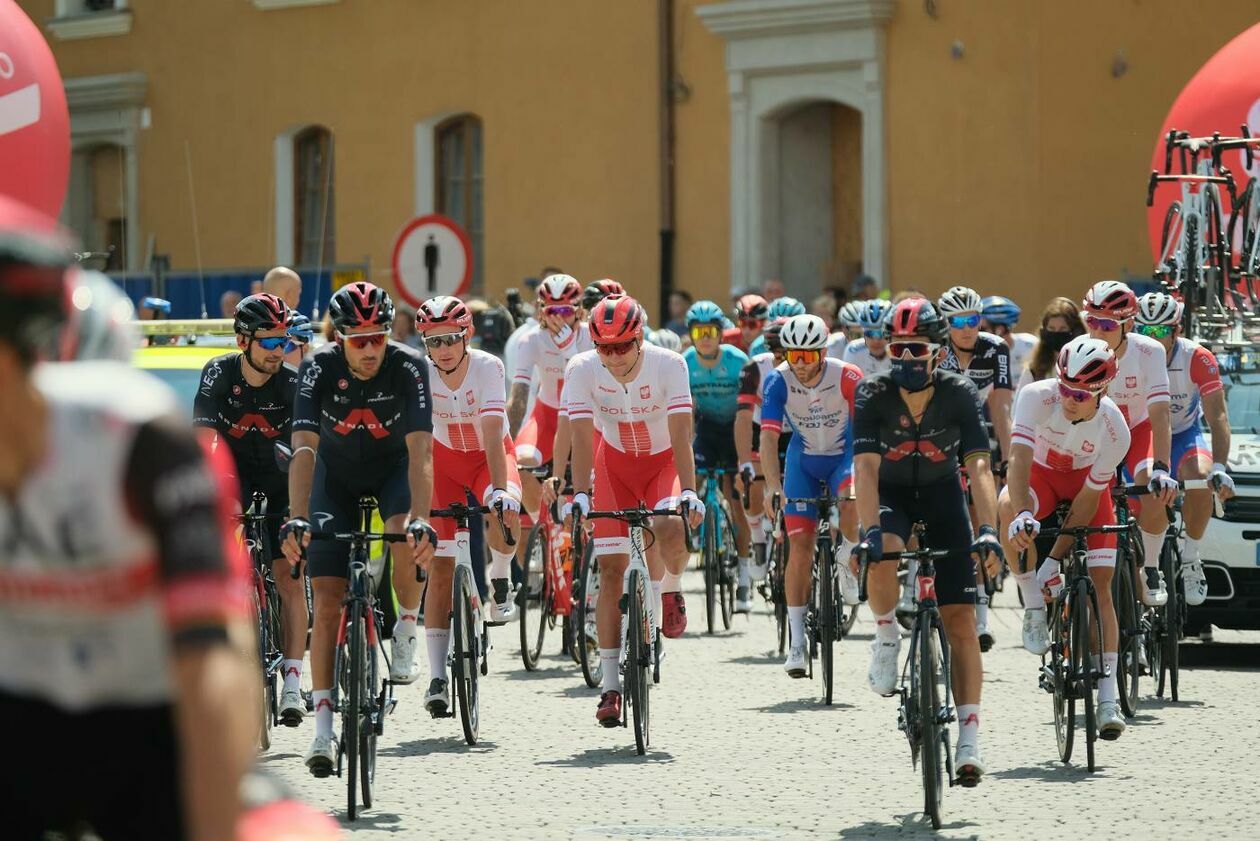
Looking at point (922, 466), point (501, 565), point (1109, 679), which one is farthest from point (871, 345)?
point (922, 466)

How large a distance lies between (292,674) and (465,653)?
77 centimetres

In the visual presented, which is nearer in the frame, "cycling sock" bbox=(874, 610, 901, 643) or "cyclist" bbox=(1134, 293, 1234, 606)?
"cycling sock" bbox=(874, 610, 901, 643)

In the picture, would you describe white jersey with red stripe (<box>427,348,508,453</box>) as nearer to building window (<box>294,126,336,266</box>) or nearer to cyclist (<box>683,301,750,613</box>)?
cyclist (<box>683,301,750,613</box>)

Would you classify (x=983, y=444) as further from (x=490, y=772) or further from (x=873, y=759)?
(x=490, y=772)

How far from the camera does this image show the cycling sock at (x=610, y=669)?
11.1m

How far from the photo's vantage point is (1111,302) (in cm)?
1282

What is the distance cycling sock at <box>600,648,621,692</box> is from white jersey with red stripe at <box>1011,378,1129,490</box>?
2.01 metres

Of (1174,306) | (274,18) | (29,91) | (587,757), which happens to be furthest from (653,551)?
(274,18)

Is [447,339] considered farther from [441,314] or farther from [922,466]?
[922,466]

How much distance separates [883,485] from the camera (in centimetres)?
974

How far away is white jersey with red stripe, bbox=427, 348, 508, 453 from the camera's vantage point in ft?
40.5

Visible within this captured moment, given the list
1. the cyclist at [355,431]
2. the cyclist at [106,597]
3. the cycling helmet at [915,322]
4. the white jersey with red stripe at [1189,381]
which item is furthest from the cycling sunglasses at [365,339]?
the cyclist at [106,597]

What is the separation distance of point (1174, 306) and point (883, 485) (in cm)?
497

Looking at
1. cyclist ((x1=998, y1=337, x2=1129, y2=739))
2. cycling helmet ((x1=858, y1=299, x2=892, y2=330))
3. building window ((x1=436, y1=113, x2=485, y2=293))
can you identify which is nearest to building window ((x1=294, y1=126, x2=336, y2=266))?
building window ((x1=436, y1=113, x2=485, y2=293))
